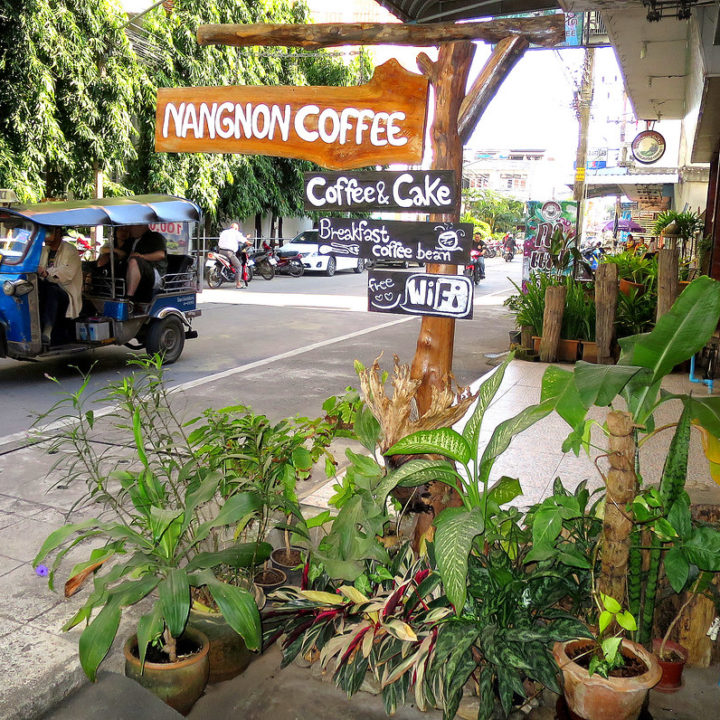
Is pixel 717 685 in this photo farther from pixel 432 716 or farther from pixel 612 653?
pixel 432 716

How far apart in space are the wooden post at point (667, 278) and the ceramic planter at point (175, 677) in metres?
6.49

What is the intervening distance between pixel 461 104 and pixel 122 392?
206cm

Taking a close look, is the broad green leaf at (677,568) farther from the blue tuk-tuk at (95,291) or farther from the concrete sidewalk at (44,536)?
the blue tuk-tuk at (95,291)

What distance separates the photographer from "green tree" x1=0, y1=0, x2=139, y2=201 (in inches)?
573

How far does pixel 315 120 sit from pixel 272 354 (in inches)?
256

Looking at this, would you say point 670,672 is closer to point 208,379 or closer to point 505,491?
point 505,491

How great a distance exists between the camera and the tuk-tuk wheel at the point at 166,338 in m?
8.77

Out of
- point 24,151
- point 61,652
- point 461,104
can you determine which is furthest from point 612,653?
point 24,151

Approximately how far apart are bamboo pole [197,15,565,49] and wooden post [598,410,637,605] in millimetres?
1830

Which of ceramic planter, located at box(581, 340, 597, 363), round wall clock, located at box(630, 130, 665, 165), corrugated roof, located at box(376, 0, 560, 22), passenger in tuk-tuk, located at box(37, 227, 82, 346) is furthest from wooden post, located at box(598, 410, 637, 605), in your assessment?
round wall clock, located at box(630, 130, 665, 165)

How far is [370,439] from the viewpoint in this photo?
129 inches

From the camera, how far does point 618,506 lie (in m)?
2.54

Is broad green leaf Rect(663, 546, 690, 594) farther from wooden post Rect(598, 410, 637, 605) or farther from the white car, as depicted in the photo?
the white car

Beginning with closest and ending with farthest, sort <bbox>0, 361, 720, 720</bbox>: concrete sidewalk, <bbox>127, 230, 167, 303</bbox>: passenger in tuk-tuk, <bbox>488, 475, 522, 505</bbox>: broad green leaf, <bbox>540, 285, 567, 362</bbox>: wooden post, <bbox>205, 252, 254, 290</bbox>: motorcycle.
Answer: <bbox>0, 361, 720, 720</bbox>: concrete sidewalk, <bbox>488, 475, 522, 505</bbox>: broad green leaf, <bbox>127, 230, 167, 303</bbox>: passenger in tuk-tuk, <bbox>540, 285, 567, 362</bbox>: wooden post, <bbox>205, 252, 254, 290</bbox>: motorcycle
